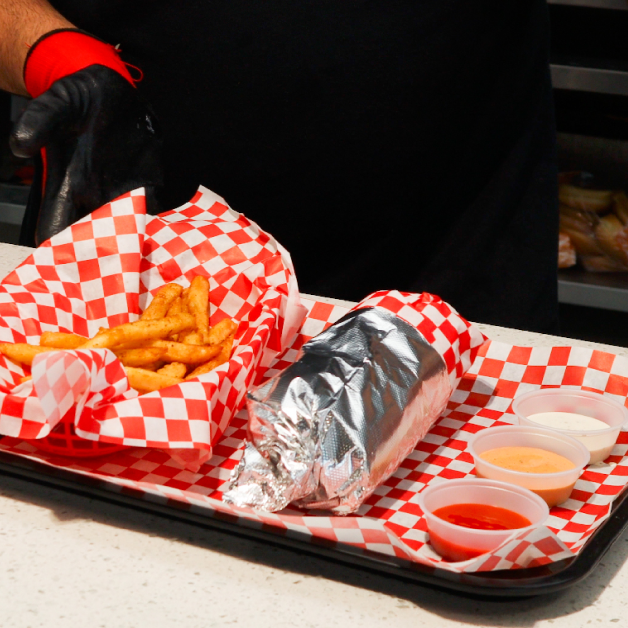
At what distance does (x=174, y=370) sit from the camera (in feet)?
4.05

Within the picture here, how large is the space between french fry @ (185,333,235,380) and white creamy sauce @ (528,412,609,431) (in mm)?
494

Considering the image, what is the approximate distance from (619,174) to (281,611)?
3.29 meters

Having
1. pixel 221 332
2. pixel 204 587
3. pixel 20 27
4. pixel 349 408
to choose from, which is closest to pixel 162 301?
pixel 221 332

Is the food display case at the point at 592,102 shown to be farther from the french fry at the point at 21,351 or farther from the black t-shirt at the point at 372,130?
the french fry at the point at 21,351

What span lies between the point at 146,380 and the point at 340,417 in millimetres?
300

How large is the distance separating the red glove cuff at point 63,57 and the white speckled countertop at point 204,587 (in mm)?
1422

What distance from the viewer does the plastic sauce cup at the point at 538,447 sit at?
1062mm

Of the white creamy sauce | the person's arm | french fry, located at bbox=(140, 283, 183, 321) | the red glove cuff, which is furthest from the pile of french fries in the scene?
the person's arm

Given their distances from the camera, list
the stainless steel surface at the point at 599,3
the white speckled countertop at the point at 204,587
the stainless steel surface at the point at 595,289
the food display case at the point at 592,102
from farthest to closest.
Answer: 1. the stainless steel surface at the point at 595,289
2. the food display case at the point at 592,102
3. the stainless steel surface at the point at 599,3
4. the white speckled countertop at the point at 204,587

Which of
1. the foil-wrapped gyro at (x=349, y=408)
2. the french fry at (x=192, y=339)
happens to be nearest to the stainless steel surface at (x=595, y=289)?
the foil-wrapped gyro at (x=349, y=408)

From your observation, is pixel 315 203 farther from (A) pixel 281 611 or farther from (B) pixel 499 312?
(A) pixel 281 611

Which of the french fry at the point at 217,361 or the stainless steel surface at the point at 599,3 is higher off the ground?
the stainless steel surface at the point at 599,3

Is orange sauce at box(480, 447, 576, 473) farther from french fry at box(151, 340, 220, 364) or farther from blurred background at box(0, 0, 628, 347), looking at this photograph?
blurred background at box(0, 0, 628, 347)

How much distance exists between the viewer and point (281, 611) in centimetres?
87
